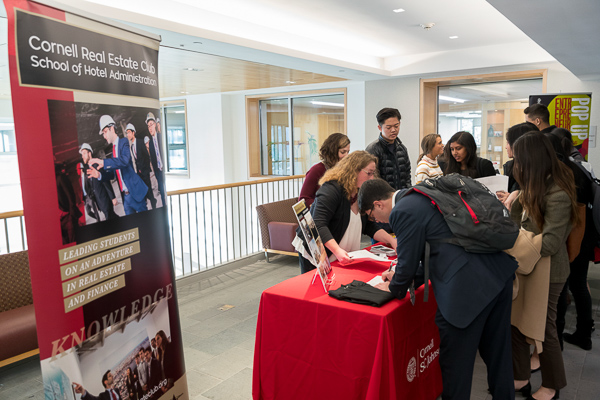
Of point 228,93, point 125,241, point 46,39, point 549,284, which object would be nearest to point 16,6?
point 46,39

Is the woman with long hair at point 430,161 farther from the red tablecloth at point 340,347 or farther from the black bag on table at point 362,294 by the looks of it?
the black bag on table at point 362,294

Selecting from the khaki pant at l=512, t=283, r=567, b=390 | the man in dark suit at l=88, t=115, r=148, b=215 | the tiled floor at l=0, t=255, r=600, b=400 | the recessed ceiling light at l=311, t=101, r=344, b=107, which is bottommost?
the tiled floor at l=0, t=255, r=600, b=400

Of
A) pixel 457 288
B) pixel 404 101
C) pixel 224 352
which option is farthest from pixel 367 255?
pixel 404 101

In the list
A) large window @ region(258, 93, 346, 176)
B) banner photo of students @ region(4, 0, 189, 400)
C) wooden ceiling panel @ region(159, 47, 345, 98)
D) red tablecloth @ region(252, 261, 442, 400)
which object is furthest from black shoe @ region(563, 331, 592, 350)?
large window @ region(258, 93, 346, 176)

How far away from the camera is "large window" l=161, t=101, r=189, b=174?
1216 centimetres

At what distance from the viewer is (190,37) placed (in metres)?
4.75

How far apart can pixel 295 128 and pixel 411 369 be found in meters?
8.72

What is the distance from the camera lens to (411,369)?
2355mm

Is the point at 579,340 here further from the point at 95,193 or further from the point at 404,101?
the point at 404,101

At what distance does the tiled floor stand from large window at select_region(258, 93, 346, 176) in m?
5.36

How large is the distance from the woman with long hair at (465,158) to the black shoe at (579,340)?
1.48m

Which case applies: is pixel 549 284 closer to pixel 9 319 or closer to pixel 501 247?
pixel 501 247

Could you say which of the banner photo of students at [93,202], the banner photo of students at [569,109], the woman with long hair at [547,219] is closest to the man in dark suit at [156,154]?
the banner photo of students at [93,202]

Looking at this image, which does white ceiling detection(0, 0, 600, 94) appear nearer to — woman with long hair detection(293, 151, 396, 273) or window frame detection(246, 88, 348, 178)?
woman with long hair detection(293, 151, 396, 273)
